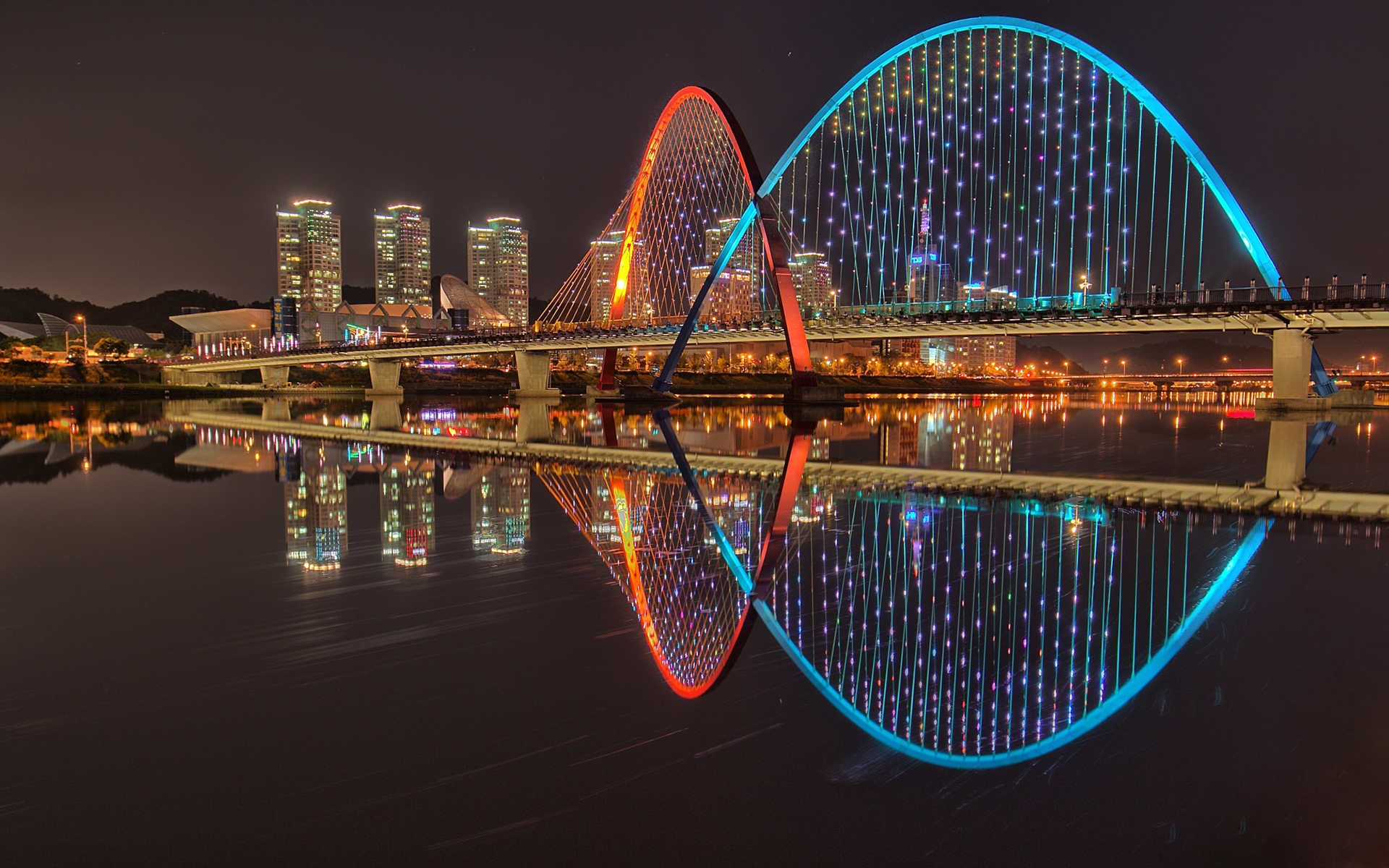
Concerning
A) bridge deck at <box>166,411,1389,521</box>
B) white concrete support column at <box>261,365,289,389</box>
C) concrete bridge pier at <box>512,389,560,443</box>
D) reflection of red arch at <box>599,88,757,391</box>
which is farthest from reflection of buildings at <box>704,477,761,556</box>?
white concrete support column at <box>261,365,289,389</box>

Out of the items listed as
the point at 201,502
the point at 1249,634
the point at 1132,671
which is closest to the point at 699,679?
the point at 1132,671

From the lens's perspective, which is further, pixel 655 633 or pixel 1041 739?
pixel 655 633

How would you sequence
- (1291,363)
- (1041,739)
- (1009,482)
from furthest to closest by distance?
1. (1291,363)
2. (1009,482)
3. (1041,739)

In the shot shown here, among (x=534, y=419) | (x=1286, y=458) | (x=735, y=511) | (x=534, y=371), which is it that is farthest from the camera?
(x=534, y=371)

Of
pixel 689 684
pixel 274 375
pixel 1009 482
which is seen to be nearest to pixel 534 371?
pixel 274 375

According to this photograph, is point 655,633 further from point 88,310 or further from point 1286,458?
point 88,310

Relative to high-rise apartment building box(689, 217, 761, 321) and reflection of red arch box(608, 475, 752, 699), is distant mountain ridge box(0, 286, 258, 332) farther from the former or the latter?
reflection of red arch box(608, 475, 752, 699)

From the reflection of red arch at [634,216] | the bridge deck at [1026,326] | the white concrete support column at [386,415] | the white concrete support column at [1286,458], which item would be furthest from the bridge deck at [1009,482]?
the reflection of red arch at [634,216]
